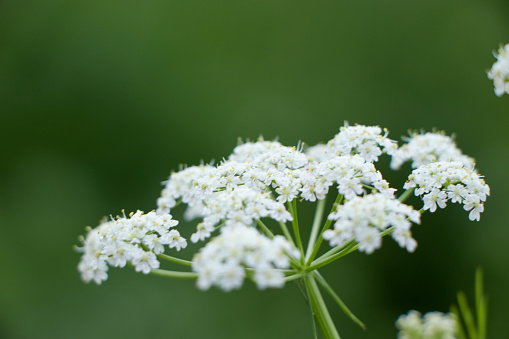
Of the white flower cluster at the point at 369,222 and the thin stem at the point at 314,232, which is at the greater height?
the thin stem at the point at 314,232

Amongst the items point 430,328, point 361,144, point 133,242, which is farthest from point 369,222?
point 133,242

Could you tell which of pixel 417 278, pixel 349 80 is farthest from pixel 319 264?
pixel 349 80

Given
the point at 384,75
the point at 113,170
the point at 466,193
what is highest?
the point at 384,75

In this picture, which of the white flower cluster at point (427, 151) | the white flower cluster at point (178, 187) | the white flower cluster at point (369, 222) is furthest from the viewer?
the white flower cluster at point (427, 151)

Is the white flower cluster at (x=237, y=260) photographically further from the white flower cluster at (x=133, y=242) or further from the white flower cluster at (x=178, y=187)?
the white flower cluster at (x=178, y=187)

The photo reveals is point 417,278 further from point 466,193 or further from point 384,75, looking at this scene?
point 466,193

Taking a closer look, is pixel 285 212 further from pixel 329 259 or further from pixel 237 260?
pixel 237 260

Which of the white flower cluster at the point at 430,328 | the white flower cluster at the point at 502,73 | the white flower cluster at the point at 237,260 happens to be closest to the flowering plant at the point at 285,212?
the white flower cluster at the point at 237,260
